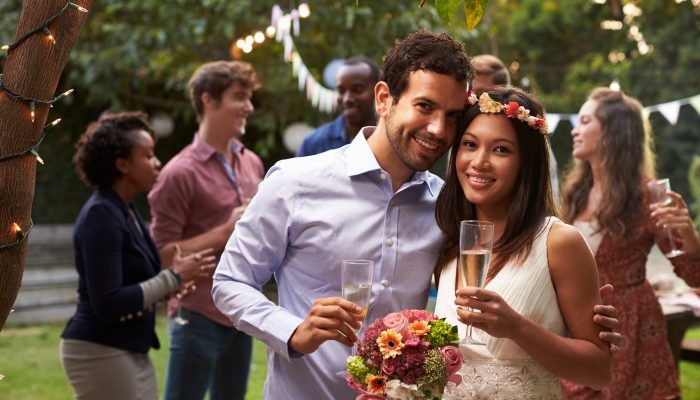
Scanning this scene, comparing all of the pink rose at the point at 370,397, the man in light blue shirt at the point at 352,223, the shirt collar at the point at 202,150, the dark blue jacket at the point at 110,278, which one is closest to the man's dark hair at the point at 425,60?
the man in light blue shirt at the point at 352,223

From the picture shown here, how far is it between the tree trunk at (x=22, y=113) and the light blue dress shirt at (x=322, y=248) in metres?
0.70

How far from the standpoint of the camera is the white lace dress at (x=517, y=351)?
8.18 ft

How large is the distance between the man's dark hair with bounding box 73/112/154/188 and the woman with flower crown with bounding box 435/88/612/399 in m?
1.87

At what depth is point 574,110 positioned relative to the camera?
1719 cm

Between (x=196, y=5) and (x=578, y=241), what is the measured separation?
372 inches

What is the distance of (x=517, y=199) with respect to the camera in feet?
8.46

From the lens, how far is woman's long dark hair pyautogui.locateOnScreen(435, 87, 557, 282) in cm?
256

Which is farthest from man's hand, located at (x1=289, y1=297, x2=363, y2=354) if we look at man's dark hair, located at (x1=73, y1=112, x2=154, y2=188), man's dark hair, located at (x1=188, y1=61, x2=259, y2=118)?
man's dark hair, located at (x1=188, y1=61, x2=259, y2=118)

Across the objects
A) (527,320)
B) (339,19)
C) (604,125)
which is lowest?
(527,320)

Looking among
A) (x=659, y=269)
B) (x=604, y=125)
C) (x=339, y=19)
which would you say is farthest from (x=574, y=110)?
(x=604, y=125)

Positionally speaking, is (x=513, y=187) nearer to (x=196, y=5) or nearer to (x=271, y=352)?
(x=271, y=352)

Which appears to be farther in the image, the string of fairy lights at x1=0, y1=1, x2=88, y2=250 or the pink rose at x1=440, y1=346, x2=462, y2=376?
the pink rose at x1=440, y1=346, x2=462, y2=376

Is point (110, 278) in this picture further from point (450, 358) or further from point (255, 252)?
point (450, 358)

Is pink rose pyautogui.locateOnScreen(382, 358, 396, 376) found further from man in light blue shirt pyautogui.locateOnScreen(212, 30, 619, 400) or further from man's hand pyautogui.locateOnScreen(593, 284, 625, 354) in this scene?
man's hand pyautogui.locateOnScreen(593, 284, 625, 354)
